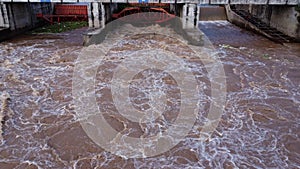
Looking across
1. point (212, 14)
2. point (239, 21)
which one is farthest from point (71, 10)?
point (239, 21)

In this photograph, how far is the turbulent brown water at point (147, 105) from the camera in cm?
541

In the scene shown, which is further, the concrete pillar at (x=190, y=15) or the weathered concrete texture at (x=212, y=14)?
the weathered concrete texture at (x=212, y=14)

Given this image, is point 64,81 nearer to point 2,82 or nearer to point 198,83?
point 2,82

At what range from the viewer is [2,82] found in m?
8.84

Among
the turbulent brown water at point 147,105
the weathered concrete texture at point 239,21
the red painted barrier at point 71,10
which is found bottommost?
the turbulent brown water at point 147,105

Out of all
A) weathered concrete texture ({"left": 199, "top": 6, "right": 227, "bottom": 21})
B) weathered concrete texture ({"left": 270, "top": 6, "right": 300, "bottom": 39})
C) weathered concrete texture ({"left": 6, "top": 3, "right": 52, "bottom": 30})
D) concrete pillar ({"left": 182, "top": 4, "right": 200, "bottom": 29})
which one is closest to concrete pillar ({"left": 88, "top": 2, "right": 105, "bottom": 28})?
weathered concrete texture ({"left": 6, "top": 3, "right": 52, "bottom": 30})

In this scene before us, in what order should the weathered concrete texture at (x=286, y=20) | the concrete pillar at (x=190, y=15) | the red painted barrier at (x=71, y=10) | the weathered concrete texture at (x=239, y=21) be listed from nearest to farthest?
1. the concrete pillar at (x=190, y=15)
2. the weathered concrete texture at (x=286, y=20)
3. the weathered concrete texture at (x=239, y=21)
4. the red painted barrier at (x=71, y=10)

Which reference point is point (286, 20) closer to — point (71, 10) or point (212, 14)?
point (212, 14)

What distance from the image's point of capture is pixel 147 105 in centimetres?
756

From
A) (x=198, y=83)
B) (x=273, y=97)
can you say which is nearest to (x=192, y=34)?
(x=198, y=83)

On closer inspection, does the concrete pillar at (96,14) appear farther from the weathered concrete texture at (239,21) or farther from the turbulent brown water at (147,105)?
the weathered concrete texture at (239,21)

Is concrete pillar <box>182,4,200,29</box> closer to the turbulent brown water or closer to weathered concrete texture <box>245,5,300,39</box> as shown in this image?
the turbulent brown water

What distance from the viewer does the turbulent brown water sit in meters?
5.41

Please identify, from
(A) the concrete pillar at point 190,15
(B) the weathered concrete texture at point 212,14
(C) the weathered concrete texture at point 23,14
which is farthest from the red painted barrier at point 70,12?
(B) the weathered concrete texture at point 212,14
